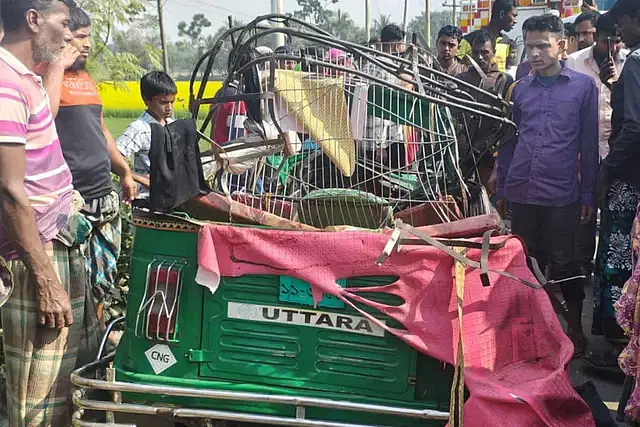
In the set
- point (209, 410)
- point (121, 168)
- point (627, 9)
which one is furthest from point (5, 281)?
point (627, 9)

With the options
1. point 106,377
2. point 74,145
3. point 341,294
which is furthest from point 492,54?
point 106,377

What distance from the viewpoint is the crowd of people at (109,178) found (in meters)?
2.89

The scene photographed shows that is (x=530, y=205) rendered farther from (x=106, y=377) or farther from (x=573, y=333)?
(x=106, y=377)

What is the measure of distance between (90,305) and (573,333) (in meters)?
3.13

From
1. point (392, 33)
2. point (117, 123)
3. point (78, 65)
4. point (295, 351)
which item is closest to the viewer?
point (295, 351)

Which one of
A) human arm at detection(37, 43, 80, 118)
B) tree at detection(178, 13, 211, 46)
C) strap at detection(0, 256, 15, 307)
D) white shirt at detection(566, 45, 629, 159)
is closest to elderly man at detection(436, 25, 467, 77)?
white shirt at detection(566, 45, 629, 159)

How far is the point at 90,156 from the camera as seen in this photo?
13.4 ft

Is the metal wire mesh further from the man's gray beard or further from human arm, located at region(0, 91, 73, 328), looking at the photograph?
the man's gray beard

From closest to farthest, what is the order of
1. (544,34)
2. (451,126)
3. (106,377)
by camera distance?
(106,377) → (451,126) → (544,34)

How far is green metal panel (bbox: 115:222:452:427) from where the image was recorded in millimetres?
2721

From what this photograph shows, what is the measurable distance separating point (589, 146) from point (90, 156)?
3180 mm

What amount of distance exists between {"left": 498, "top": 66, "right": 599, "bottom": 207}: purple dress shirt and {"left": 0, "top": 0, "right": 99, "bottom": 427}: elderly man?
9.39 feet

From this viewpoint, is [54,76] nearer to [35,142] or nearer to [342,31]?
[35,142]

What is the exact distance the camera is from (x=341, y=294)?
2.67 meters
